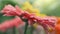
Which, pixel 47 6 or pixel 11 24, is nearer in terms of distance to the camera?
pixel 11 24

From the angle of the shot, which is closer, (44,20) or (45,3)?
(44,20)

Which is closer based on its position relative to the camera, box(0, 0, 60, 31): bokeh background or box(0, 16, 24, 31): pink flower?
box(0, 16, 24, 31): pink flower

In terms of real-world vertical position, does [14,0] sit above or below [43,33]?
above

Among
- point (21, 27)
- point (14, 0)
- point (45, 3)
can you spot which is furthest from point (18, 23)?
point (45, 3)

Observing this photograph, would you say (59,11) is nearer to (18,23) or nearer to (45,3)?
(45,3)

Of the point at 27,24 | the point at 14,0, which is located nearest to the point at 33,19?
the point at 27,24

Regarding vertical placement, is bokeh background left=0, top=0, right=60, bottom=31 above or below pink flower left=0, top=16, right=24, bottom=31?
above

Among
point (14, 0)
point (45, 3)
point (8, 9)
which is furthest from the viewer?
point (45, 3)

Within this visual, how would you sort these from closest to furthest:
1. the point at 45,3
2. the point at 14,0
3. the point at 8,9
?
1. the point at 8,9
2. the point at 14,0
3. the point at 45,3

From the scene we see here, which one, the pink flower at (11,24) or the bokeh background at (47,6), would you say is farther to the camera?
the bokeh background at (47,6)

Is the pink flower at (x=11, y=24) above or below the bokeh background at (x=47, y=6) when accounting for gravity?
below
